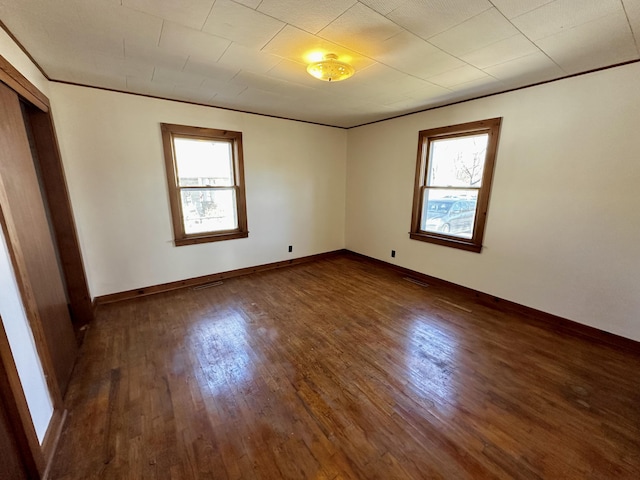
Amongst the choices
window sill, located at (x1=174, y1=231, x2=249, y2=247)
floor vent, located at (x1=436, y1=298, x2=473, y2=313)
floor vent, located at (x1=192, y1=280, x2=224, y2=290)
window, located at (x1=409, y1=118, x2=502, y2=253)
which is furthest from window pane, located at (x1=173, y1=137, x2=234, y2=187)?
floor vent, located at (x1=436, y1=298, x2=473, y2=313)

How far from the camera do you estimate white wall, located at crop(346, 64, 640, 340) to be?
2.28 meters

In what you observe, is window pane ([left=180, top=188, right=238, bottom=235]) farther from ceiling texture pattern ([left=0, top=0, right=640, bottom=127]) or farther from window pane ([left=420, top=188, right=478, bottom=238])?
window pane ([left=420, top=188, right=478, bottom=238])

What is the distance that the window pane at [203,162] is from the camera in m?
3.46

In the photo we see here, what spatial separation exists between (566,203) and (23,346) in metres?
4.33

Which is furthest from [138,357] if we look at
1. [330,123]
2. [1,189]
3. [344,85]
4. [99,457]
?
[330,123]

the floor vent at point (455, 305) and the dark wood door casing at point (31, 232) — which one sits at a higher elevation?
the dark wood door casing at point (31, 232)

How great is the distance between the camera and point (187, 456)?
1417 mm

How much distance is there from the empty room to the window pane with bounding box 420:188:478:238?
3 cm

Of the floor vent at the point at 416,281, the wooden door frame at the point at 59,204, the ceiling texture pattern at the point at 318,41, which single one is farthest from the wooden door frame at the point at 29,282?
the floor vent at the point at 416,281

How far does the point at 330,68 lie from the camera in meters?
2.01

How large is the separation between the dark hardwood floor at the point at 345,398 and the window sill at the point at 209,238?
0.94 metres

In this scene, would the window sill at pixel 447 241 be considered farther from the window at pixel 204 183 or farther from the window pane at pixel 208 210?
the window pane at pixel 208 210

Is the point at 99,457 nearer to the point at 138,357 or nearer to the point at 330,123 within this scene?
the point at 138,357

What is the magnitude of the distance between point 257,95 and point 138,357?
Answer: 2.96 m
